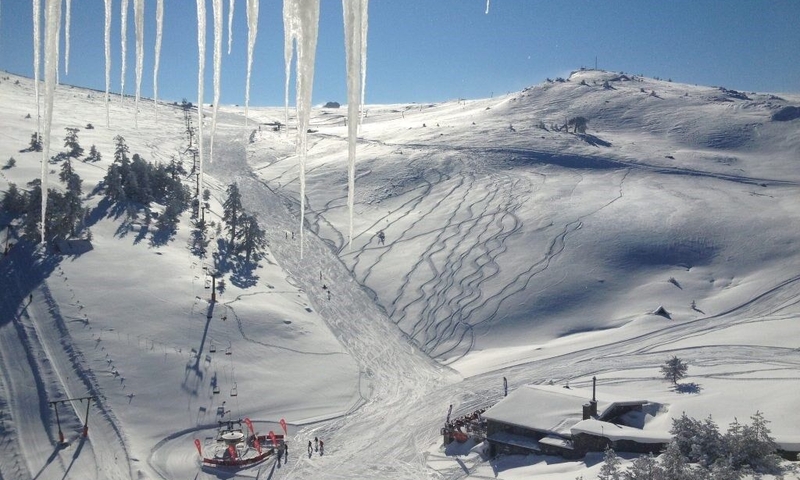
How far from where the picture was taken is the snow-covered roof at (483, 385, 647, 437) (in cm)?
2569

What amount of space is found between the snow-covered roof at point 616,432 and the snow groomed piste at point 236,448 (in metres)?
13.4

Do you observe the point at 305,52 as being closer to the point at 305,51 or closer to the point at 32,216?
the point at 305,51

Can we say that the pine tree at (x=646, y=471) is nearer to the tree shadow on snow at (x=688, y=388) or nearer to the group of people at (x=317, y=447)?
the tree shadow on snow at (x=688, y=388)

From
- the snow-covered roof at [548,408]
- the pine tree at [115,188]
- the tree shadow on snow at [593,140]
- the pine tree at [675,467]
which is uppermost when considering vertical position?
the tree shadow on snow at [593,140]

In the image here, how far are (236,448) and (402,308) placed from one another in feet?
72.3

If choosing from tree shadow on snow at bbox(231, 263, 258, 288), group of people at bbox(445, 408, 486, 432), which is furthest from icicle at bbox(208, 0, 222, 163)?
tree shadow on snow at bbox(231, 263, 258, 288)

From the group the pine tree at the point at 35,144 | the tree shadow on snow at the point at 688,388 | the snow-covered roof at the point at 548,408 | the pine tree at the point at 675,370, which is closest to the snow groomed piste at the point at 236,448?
the snow-covered roof at the point at 548,408

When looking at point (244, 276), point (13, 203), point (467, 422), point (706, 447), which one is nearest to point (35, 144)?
point (13, 203)

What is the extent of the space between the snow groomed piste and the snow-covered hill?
2.22 ft

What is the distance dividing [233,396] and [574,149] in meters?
70.3

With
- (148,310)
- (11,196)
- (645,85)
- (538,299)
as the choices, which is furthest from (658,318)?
(645,85)

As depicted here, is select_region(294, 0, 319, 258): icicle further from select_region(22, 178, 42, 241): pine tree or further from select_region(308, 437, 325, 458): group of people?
select_region(22, 178, 42, 241): pine tree

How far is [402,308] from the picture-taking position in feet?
157

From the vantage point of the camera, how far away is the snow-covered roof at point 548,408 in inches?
1011
